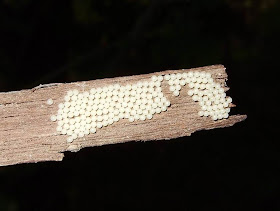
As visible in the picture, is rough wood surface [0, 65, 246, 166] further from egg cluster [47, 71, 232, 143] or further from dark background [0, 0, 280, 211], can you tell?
dark background [0, 0, 280, 211]

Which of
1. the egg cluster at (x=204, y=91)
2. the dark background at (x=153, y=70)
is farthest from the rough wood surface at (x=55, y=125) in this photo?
the dark background at (x=153, y=70)

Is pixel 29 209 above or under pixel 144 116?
above

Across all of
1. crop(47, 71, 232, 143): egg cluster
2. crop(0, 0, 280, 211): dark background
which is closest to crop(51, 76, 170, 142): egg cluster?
crop(47, 71, 232, 143): egg cluster

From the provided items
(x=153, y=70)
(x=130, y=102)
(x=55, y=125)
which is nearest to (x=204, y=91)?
(x=130, y=102)

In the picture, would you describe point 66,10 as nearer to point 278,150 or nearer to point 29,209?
point 29,209

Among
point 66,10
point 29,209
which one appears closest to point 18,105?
point 29,209

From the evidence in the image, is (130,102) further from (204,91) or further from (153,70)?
(153,70)
